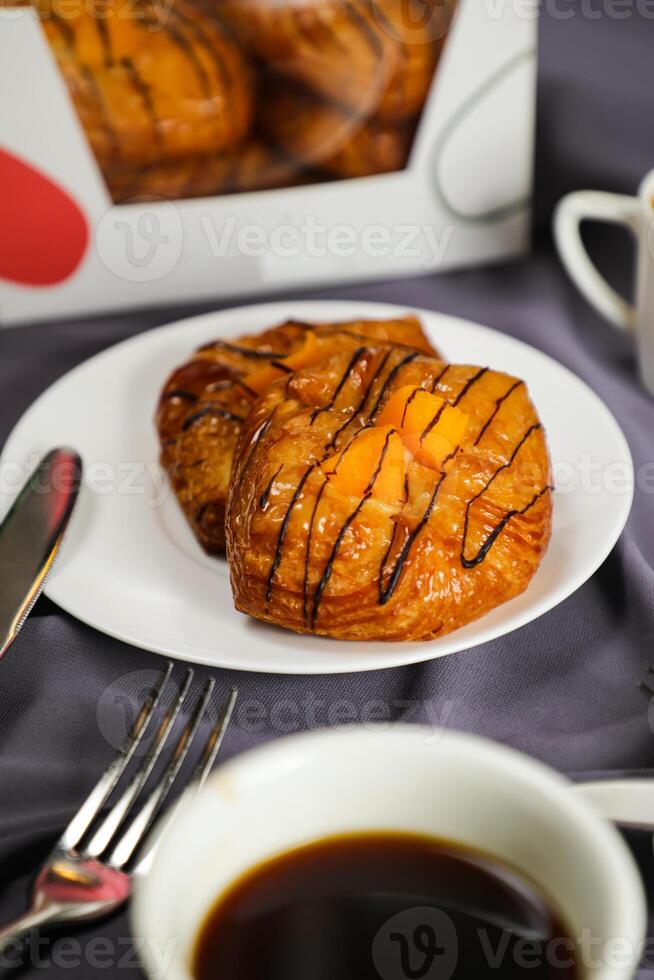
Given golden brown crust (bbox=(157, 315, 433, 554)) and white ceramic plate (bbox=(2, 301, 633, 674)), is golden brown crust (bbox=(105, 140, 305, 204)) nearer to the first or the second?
white ceramic plate (bbox=(2, 301, 633, 674))

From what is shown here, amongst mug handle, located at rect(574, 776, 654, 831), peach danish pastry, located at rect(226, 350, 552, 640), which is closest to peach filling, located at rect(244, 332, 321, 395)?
peach danish pastry, located at rect(226, 350, 552, 640)

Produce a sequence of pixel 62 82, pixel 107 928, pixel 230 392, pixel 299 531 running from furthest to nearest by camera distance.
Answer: pixel 62 82 → pixel 230 392 → pixel 299 531 → pixel 107 928

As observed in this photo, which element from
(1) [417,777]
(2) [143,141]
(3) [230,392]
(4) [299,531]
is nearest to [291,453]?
(4) [299,531]

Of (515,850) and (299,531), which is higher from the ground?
(299,531)

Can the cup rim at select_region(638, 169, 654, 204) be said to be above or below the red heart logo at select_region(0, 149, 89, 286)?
below

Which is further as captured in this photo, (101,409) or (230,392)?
(101,409)

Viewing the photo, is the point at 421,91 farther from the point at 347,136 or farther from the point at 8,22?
the point at 8,22

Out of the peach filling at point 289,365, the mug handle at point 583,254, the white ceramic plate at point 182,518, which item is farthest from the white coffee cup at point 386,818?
the mug handle at point 583,254
